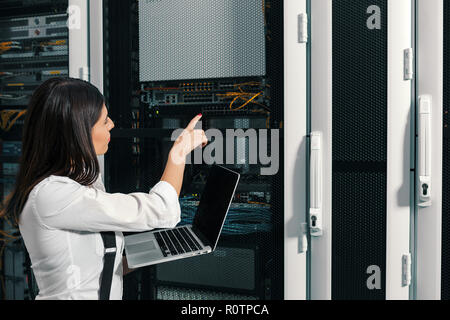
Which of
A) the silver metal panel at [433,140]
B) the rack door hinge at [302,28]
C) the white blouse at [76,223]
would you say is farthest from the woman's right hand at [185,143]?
the silver metal panel at [433,140]

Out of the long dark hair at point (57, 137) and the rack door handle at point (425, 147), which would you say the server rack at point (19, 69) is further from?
the rack door handle at point (425, 147)

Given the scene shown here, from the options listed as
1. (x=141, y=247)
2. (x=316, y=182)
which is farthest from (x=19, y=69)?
(x=316, y=182)

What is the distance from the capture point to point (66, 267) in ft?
3.28

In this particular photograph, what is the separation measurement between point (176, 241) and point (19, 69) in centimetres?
109

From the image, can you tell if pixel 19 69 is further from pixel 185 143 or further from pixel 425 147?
pixel 425 147

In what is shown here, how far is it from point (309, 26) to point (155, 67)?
56cm

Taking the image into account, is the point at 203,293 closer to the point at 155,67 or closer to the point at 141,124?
the point at 141,124

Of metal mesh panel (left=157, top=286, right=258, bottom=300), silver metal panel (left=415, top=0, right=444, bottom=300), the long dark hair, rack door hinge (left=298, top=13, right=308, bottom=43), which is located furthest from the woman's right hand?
silver metal panel (left=415, top=0, right=444, bottom=300)

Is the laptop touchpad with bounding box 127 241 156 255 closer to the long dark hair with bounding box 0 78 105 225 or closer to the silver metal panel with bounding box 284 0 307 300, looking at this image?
the long dark hair with bounding box 0 78 105 225

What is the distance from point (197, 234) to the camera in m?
1.35

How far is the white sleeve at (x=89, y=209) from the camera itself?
947mm

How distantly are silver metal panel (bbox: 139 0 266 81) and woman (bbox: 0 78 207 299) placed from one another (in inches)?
18.0

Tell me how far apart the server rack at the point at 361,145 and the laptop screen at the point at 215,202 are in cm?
29

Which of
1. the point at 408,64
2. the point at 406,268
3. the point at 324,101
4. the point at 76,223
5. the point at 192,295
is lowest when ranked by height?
the point at 192,295
